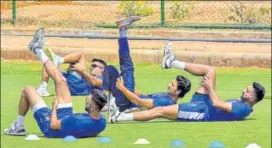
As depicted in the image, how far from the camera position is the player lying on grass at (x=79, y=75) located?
13508mm

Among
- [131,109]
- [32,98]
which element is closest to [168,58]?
[131,109]

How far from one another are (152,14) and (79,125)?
1186cm

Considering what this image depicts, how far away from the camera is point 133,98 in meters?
12.3

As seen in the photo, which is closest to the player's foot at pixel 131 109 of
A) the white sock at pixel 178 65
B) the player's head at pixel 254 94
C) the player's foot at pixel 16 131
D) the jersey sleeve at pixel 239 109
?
the white sock at pixel 178 65

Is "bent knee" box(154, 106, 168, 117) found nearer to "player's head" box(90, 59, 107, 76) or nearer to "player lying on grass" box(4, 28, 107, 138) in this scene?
"player lying on grass" box(4, 28, 107, 138)

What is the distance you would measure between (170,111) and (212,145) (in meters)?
1.77

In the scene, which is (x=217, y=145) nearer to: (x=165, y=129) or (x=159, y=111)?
(x=165, y=129)

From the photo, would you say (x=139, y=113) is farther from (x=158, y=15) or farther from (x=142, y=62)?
(x=158, y=15)

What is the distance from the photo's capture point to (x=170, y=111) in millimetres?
12023

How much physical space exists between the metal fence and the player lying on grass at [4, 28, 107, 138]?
1021 centimetres

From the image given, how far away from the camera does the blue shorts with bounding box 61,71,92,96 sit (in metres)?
14.3

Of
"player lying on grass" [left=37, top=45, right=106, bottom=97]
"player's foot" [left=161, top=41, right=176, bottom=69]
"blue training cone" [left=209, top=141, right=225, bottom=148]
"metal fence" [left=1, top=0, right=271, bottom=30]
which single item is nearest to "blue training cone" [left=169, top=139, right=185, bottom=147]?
"blue training cone" [left=209, top=141, right=225, bottom=148]

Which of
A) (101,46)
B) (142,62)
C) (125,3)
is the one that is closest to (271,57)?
(142,62)

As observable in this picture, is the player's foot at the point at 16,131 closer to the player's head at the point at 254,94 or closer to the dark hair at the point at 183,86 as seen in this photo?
the dark hair at the point at 183,86
